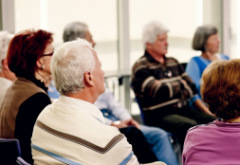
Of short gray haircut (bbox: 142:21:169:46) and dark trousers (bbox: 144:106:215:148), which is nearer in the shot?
dark trousers (bbox: 144:106:215:148)

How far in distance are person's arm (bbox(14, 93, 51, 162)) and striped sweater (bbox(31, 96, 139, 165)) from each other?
0.48 meters

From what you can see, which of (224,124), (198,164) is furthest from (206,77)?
(198,164)

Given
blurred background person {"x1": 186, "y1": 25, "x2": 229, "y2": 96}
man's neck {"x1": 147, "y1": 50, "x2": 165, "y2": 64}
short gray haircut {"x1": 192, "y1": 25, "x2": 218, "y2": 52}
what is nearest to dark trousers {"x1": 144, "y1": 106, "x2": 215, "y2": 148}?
man's neck {"x1": 147, "y1": 50, "x2": 165, "y2": 64}

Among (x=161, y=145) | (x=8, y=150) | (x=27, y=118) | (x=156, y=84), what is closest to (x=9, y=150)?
(x=8, y=150)

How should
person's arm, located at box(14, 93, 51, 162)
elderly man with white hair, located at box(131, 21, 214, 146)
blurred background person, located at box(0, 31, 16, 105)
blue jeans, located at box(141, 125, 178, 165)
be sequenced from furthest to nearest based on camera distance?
elderly man with white hair, located at box(131, 21, 214, 146) → blue jeans, located at box(141, 125, 178, 165) → blurred background person, located at box(0, 31, 16, 105) → person's arm, located at box(14, 93, 51, 162)

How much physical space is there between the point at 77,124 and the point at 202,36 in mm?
3431

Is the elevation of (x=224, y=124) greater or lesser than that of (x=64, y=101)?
lesser

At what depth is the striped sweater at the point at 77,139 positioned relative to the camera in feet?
5.60

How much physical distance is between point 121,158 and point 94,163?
0.12 meters

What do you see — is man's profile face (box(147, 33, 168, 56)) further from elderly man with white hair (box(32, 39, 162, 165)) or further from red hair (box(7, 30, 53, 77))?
elderly man with white hair (box(32, 39, 162, 165))

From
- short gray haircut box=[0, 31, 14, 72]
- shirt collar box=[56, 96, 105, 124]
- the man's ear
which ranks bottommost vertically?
shirt collar box=[56, 96, 105, 124]

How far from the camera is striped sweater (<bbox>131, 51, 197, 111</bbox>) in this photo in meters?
4.09

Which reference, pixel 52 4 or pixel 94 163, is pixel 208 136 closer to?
pixel 94 163

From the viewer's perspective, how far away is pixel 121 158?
5.72ft
